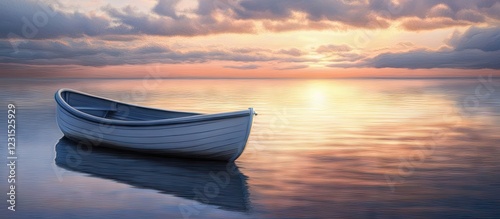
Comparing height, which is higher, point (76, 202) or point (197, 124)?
point (197, 124)

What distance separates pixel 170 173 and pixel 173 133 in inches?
47.5

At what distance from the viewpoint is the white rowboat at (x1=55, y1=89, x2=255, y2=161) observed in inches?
509

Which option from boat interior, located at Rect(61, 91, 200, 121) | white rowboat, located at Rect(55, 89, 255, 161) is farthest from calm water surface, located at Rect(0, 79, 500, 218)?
boat interior, located at Rect(61, 91, 200, 121)

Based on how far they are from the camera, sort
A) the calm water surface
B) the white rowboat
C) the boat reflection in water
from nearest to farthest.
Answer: the calm water surface < the boat reflection in water < the white rowboat

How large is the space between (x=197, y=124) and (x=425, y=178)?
17.6ft

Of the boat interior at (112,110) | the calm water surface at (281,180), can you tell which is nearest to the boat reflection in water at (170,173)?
the calm water surface at (281,180)

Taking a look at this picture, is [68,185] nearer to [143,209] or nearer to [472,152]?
[143,209]

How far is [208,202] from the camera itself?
1020cm

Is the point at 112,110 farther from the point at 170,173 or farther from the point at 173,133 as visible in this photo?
the point at 170,173

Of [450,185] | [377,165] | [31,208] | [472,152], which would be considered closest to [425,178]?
[450,185]

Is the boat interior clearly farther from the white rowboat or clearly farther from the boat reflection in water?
the boat reflection in water

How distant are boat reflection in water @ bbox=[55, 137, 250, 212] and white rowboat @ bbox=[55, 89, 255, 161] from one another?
0.92ft

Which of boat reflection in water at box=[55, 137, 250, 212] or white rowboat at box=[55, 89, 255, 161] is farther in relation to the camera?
white rowboat at box=[55, 89, 255, 161]

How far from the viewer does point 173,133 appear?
1365 cm
